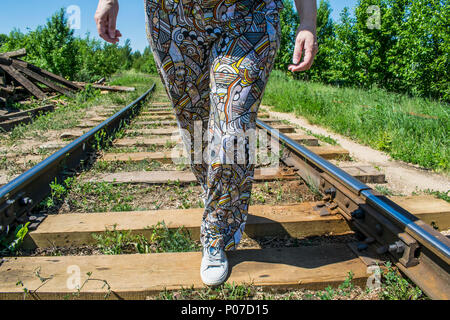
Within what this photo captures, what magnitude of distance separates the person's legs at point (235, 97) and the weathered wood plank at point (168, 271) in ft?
0.69

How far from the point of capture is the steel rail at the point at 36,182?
1.88m

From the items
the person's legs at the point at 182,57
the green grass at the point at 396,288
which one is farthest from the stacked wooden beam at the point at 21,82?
the green grass at the point at 396,288

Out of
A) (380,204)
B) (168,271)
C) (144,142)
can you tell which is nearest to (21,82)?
(144,142)

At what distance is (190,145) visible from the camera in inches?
69.0

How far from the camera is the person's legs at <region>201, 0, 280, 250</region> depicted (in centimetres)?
137

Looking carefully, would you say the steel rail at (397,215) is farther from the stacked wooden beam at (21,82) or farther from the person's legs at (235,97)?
the stacked wooden beam at (21,82)

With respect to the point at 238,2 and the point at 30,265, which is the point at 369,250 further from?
the point at 30,265

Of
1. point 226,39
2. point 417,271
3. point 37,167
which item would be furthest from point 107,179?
point 417,271

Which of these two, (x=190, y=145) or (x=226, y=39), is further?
(x=190, y=145)

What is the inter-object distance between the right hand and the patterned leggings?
17 cm

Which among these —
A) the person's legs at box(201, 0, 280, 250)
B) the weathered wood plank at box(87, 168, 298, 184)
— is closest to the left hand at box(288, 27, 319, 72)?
the person's legs at box(201, 0, 280, 250)

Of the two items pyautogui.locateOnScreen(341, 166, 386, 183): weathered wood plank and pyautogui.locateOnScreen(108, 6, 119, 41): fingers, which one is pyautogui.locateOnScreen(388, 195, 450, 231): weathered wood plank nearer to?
pyautogui.locateOnScreen(341, 166, 386, 183): weathered wood plank

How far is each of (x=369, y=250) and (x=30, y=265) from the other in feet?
5.73

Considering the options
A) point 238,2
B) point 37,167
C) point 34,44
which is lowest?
point 37,167
